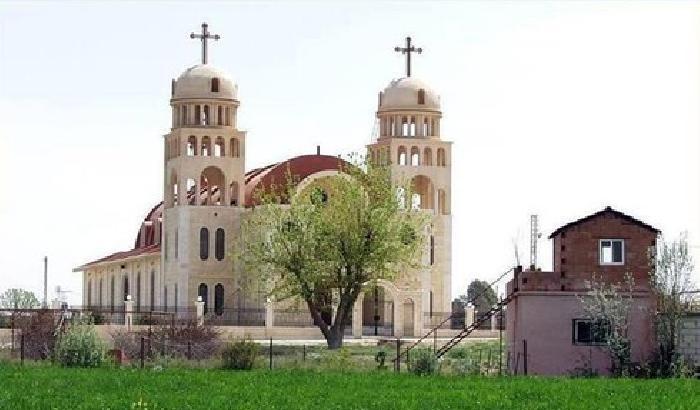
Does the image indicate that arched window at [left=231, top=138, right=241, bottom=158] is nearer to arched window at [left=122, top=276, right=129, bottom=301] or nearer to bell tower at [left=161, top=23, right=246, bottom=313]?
bell tower at [left=161, top=23, right=246, bottom=313]

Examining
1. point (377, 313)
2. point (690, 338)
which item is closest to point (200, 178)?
point (377, 313)

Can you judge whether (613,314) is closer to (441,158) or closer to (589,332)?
(589,332)

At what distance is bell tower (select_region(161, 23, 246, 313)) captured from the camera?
92.1 m

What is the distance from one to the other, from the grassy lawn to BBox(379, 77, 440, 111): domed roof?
47.4 m

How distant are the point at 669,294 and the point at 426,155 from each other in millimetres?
42296

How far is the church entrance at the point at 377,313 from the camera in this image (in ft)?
298

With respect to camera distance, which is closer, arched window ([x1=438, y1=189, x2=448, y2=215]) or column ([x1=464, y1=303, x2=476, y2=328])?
column ([x1=464, y1=303, x2=476, y2=328])

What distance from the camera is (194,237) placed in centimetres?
9275

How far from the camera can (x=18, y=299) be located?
99312 mm

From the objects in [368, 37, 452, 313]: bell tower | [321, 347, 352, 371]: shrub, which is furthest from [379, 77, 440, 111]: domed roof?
[321, 347, 352, 371]: shrub

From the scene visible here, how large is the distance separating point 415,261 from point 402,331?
5533 mm

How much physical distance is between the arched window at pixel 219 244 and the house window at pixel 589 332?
131 feet

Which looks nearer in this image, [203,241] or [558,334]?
[558,334]

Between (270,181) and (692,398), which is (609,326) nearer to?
(692,398)
